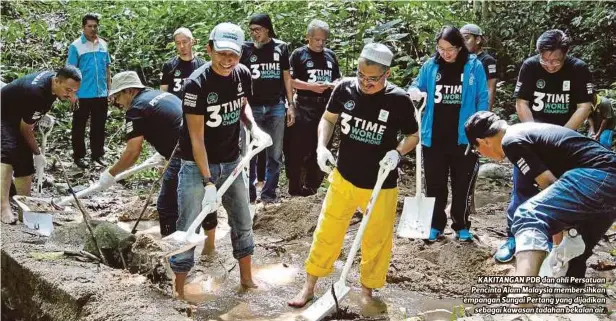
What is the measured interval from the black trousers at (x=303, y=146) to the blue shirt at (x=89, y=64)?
113 inches

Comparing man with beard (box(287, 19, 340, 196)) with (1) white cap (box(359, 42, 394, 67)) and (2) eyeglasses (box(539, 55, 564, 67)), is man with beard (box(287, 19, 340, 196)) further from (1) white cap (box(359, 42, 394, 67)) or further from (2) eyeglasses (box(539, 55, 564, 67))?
(1) white cap (box(359, 42, 394, 67))

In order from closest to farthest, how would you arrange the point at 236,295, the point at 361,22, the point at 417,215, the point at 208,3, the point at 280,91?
the point at 236,295 → the point at 417,215 → the point at 280,91 → the point at 361,22 → the point at 208,3

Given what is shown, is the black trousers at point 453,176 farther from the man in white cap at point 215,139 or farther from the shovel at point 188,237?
the shovel at point 188,237

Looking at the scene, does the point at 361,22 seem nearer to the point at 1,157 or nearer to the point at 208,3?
the point at 208,3

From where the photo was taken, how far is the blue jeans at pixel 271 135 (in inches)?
238

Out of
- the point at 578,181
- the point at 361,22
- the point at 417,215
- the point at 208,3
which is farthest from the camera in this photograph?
the point at 208,3

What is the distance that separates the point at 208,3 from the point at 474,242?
8149 mm

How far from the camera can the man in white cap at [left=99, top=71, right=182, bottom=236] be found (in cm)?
417

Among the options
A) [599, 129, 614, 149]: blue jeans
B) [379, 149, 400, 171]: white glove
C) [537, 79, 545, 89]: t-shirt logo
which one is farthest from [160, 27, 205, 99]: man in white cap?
[599, 129, 614, 149]: blue jeans

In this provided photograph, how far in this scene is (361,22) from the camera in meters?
9.51

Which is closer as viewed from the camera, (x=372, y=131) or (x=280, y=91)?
(x=372, y=131)

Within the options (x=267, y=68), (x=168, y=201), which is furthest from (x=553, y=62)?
(x=168, y=201)

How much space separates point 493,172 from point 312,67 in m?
2.97

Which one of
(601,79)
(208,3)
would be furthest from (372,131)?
(208,3)
